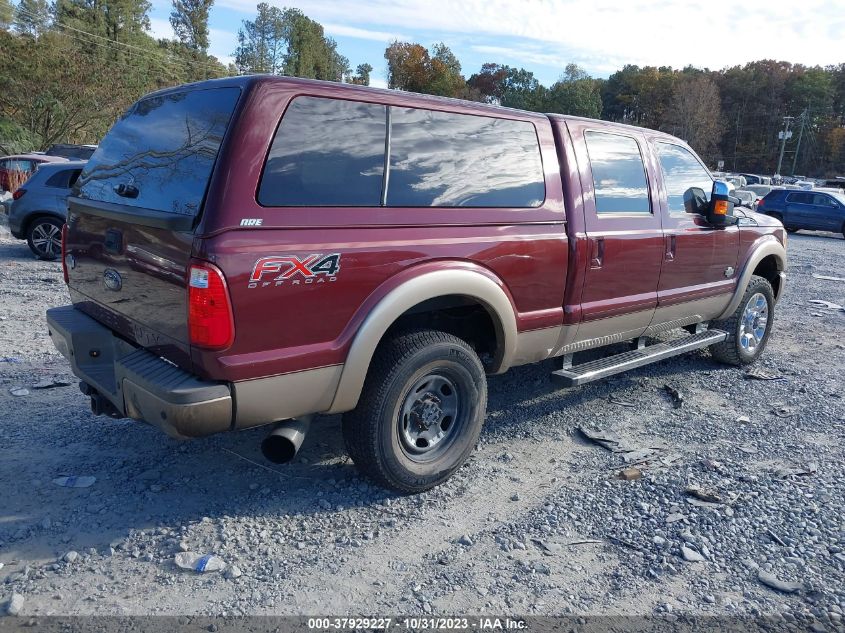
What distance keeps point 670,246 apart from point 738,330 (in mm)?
1677

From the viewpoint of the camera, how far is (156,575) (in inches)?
113

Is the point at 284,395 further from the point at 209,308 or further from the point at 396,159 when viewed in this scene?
the point at 396,159

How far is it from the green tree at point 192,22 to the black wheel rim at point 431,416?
67070 millimetres

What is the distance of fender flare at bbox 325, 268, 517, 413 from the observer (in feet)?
10.4

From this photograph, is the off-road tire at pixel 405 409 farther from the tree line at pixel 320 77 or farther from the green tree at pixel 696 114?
the green tree at pixel 696 114

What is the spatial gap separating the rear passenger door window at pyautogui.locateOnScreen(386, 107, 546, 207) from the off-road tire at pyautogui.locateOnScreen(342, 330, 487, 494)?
774 mm

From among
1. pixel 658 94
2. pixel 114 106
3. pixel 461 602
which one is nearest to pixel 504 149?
pixel 461 602

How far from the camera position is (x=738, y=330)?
6004 mm

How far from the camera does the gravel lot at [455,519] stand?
9.24 feet

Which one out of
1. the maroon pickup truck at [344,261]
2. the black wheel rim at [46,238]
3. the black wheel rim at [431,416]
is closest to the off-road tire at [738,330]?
the maroon pickup truck at [344,261]

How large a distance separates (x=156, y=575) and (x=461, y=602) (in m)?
1.34

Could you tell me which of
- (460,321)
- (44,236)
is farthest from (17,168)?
(460,321)

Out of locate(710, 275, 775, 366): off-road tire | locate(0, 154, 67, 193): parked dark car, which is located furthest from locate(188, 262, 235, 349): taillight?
locate(0, 154, 67, 193): parked dark car

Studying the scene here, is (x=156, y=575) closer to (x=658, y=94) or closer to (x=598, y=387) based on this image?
(x=598, y=387)
